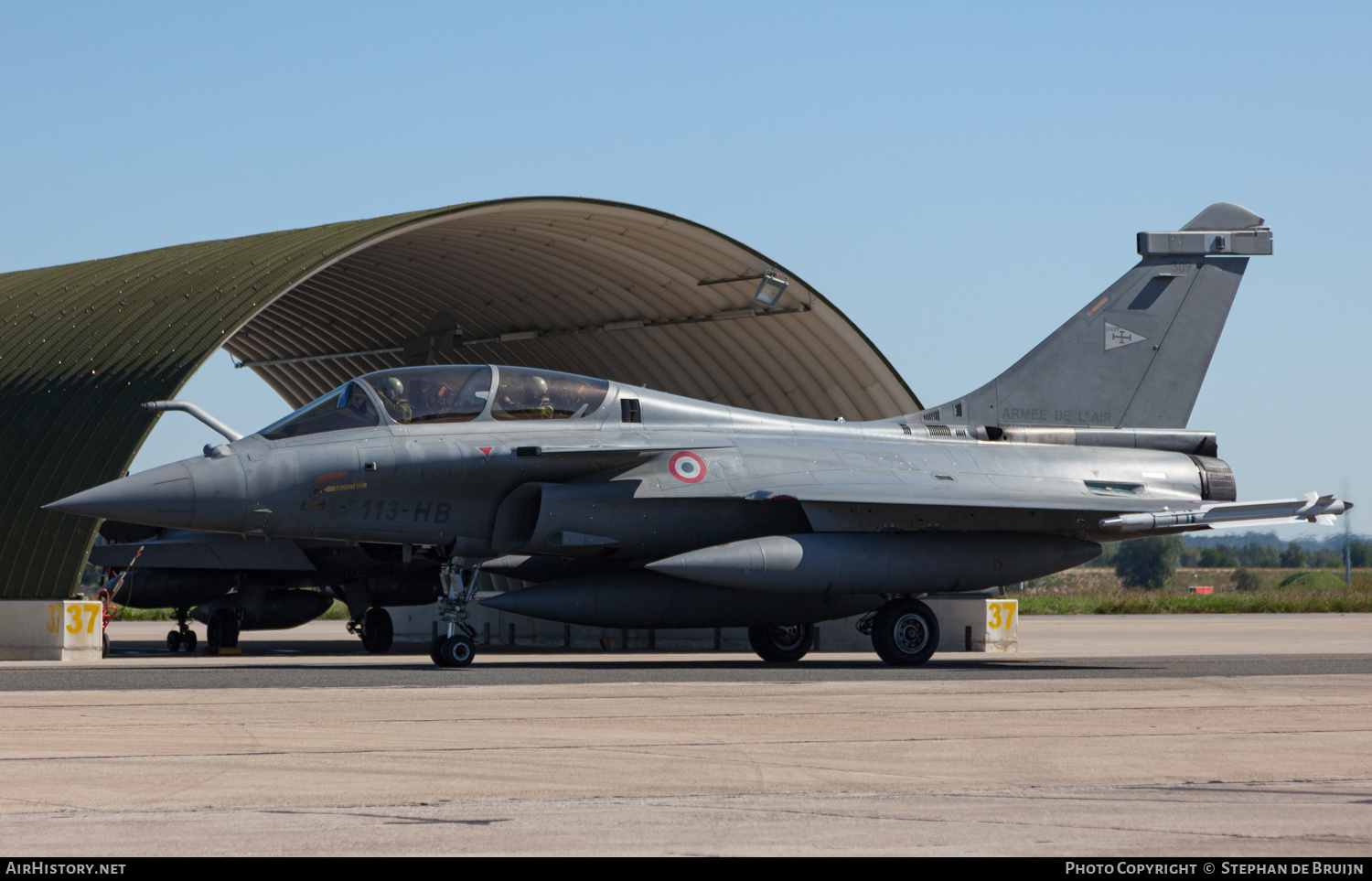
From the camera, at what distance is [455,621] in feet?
42.9

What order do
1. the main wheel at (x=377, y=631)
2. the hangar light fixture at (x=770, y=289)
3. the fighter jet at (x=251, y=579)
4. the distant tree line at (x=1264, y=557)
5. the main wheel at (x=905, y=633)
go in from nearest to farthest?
the main wheel at (x=905, y=633)
the fighter jet at (x=251, y=579)
the main wheel at (x=377, y=631)
the hangar light fixture at (x=770, y=289)
the distant tree line at (x=1264, y=557)

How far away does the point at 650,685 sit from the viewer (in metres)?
10.9

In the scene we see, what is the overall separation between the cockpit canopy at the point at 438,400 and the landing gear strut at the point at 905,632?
3578mm

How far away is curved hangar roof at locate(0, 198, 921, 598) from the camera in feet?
54.6

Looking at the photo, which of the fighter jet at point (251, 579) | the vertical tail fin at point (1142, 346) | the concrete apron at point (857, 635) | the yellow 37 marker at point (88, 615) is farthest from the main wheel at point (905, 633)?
the yellow 37 marker at point (88, 615)

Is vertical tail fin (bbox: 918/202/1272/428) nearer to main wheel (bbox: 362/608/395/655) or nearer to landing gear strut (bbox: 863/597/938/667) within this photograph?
landing gear strut (bbox: 863/597/938/667)

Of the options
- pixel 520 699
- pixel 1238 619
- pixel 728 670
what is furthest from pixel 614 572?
pixel 1238 619

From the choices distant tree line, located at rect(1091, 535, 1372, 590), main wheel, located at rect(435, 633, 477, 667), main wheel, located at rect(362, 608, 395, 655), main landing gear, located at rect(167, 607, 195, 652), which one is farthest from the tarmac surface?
distant tree line, located at rect(1091, 535, 1372, 590)

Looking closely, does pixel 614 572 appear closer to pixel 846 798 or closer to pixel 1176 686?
pixel 1176 686

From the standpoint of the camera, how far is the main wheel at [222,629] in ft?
62.2

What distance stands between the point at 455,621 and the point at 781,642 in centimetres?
392

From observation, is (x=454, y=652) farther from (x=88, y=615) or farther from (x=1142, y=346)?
(x=1142, y=346)

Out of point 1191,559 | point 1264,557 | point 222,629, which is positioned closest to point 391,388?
point 222,629

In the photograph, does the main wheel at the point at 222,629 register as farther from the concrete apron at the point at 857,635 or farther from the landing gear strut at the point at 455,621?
the landing gear strut at the point at 455,621
